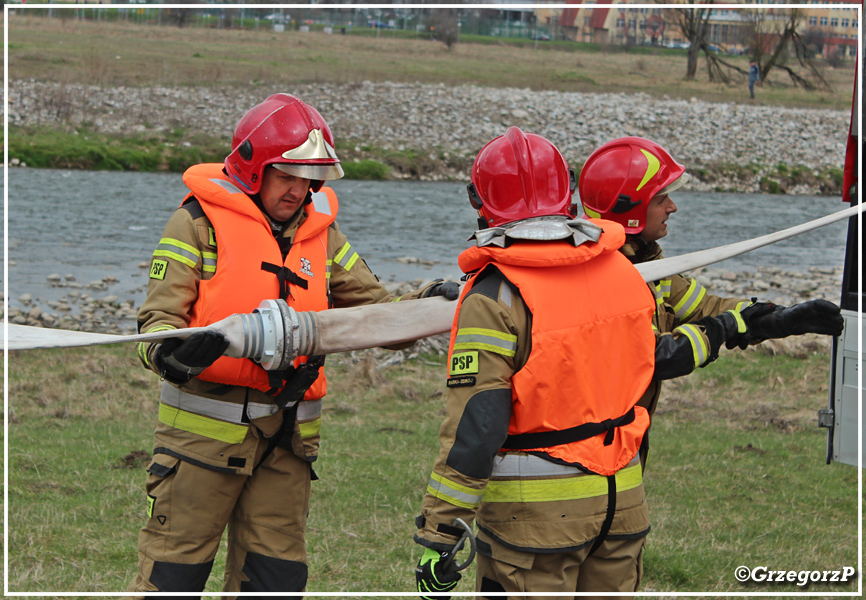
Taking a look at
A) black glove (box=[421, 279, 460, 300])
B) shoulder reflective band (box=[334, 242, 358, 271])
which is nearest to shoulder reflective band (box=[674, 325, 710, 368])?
black glove (box=[421, 279, 460, 300])

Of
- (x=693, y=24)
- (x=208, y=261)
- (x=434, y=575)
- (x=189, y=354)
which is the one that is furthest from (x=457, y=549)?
(x=693, y=24)

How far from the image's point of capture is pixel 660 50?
1427 inches

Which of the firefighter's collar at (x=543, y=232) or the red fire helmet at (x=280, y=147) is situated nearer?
the firefighter's collar at (x=543, y=232)

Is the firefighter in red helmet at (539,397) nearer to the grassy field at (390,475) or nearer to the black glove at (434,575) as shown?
the black glove at (434,575)

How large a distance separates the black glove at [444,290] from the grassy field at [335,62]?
2773 centimetres

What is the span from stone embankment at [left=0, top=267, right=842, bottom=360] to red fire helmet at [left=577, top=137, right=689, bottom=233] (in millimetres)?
6358

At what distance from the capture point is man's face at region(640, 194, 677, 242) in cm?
363

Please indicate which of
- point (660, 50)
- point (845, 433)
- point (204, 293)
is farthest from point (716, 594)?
point (660, 50)

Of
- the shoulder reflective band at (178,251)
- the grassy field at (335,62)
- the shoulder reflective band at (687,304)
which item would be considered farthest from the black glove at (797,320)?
the grassy field at (335,62)

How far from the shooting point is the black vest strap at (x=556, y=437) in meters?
2.70

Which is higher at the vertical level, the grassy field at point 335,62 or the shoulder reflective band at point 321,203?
the grassy field at point 335,62

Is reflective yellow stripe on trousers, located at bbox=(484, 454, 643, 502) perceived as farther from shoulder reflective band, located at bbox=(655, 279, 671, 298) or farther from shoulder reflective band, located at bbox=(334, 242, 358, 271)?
shoulder reflective band, located at bbox=(334, 242, 358, 271)

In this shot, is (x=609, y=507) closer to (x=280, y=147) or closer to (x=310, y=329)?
(x=310, y=329)

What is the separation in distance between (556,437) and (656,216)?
4.32ft
